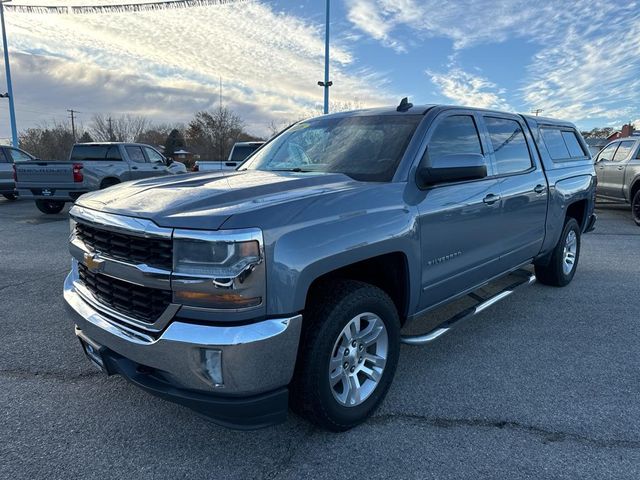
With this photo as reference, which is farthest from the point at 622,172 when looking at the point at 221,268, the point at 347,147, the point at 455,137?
the point at 221,268

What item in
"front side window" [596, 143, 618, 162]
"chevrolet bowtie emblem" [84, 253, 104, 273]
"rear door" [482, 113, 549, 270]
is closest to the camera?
"chevrolet bowtie emblem" [84, 253, 104, 273]

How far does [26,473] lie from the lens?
7.36 feet

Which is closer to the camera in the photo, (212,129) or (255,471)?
(255,471)

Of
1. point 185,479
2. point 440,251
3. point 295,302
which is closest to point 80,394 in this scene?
point 185,479

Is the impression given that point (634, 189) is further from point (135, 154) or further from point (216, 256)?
point (135, 154)

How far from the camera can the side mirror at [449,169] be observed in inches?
110

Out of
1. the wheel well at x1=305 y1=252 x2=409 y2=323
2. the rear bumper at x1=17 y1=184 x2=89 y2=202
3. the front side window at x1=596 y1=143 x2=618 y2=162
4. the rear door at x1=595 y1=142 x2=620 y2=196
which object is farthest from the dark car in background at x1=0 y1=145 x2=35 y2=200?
the front side window at x1=596 y1=143 x2=618 y2=162

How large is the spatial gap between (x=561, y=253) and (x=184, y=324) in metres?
4.62

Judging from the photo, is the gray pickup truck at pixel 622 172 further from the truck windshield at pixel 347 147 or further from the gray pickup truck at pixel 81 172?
the gray pickup truck at pixel 81 172

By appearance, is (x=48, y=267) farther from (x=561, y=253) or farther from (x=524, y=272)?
(x=561, y=253)

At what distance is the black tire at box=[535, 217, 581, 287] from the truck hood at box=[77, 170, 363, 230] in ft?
11.2

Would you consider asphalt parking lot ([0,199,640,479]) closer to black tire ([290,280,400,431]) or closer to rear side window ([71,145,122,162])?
black tire ([290,280,400,431])

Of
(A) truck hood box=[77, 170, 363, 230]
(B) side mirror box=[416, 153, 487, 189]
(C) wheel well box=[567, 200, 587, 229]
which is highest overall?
(B) side mirror box=[416, 153, 487, 189]

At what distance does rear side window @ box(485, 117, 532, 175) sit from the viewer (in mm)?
3867
